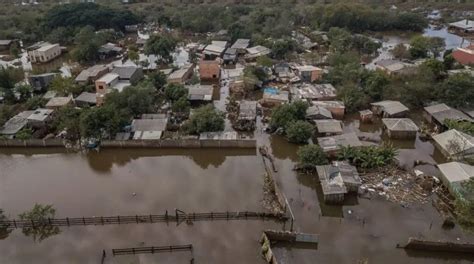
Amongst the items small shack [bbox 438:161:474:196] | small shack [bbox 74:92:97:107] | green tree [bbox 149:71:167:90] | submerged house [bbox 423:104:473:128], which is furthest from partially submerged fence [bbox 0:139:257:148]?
submerged house [bbox 423:104:473:128]

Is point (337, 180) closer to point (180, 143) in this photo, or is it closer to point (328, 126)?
point (328, 126)

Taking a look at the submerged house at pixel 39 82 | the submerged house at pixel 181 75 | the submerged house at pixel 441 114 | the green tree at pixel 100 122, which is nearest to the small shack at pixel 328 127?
the submerged house at pixel 441 114

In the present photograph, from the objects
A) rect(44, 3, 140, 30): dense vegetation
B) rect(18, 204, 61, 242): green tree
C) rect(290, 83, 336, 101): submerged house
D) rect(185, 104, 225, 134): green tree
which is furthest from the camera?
rect(44, 3, 140, 30): dense vegetation

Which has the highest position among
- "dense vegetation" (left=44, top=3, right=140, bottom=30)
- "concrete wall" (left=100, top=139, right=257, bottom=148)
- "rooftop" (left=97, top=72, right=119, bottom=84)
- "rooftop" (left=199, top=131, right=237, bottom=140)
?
"dense vegetation" (left=44, top=3, right=140, bottom=30)

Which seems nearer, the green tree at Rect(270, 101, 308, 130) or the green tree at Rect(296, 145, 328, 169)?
the green tree at Rect(296, 145, 328, 169)

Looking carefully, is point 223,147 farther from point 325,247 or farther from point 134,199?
point 325,247

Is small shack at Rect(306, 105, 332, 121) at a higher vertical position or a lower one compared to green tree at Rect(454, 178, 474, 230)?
higher

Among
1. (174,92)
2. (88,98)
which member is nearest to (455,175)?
(174,92)

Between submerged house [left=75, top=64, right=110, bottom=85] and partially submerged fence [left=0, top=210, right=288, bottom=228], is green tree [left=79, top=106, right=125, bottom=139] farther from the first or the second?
submerged house [left=75, top=64, right=110, bottom=85]
